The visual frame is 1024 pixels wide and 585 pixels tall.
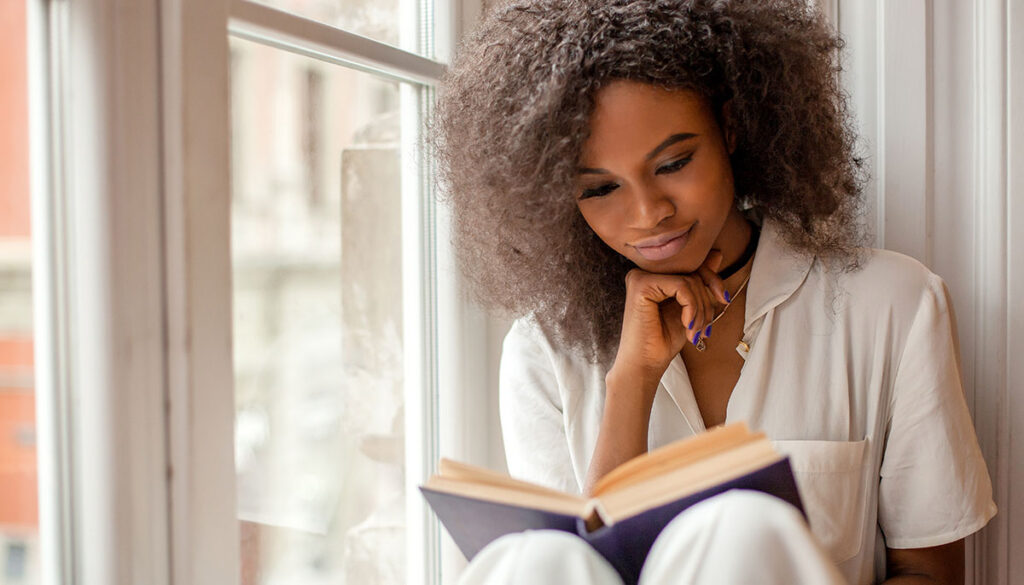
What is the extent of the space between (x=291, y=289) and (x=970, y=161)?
41.1 inches

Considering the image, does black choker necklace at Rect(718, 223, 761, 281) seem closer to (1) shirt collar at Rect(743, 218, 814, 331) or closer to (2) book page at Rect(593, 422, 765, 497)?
(1) shirt collar at Rect(743, 218, 814, 331)

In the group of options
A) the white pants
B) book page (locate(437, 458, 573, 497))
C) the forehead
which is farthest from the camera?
the forehead

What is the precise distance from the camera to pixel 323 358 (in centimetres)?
116

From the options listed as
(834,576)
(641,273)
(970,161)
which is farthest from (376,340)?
(970,161)

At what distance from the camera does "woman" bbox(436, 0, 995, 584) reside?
97cm

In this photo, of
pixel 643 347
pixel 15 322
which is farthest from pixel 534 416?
pixel 15 322

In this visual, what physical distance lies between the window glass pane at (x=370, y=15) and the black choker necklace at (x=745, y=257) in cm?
59

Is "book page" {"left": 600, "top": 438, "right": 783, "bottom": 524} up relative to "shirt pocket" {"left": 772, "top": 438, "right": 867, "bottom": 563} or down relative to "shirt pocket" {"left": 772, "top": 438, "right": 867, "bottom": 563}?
up

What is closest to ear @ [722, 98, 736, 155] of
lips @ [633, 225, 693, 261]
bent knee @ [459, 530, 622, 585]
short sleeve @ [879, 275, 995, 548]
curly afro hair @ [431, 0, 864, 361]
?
curly afro hair @ [431, 0, 864, 361]

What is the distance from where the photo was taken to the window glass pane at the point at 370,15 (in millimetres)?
1074

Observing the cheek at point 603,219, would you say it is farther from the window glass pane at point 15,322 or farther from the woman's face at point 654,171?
the window glass pane at point 15,322

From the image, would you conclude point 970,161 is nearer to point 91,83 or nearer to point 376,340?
point 376,340

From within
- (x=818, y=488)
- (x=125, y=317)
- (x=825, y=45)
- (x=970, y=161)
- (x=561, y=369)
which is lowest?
(x=818, y=488)

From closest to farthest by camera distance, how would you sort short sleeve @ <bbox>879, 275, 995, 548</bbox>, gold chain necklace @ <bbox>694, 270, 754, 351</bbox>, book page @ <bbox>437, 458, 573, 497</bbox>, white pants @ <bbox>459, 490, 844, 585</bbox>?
1. white pants @ <bbox>459, 490, 844, 585</bbox>
2. book page @ <bbox>437, 458, 573, 497</bbox>
3. short sleeve @ <bbox>879, 275, 995, 548</bbox>
4. gold chain necklace @ <bbox>694, 270, 754, 351</bbox>
